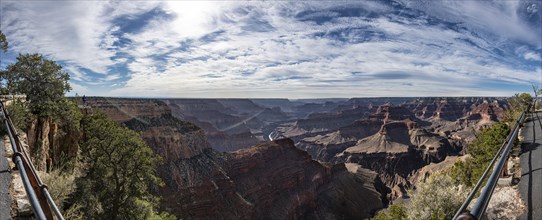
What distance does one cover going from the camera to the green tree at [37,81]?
20812 mm

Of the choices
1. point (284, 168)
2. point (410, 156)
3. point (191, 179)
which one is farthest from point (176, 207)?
point (410, 156)

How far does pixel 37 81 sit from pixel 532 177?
2867 centimetres

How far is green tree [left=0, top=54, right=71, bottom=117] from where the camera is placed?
819 inches

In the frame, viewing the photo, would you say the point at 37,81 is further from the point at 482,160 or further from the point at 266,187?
the point at 266,187

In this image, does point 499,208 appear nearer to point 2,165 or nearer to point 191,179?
point 2,165

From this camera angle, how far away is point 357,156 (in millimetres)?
162000

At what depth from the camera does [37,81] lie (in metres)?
21.6

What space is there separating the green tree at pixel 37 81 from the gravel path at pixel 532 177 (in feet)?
81.2

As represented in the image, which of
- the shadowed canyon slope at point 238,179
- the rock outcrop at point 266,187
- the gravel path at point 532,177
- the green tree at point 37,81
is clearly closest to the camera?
the gravel path at point 532,177

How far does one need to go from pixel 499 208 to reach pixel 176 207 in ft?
194

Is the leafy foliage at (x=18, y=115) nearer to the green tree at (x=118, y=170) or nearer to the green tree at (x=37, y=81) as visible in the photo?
the green tree at (x=37, y=81)

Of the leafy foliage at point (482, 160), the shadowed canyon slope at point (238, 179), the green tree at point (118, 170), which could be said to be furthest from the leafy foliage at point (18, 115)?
the shadowed canyon slope at point (238, 179)

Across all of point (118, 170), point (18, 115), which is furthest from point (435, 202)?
point (18, 115)

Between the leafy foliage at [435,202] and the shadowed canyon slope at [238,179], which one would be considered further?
the shadowed canyon slope at [238,179]
